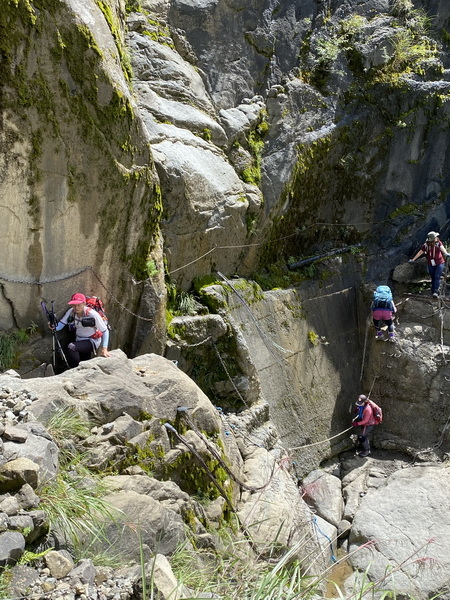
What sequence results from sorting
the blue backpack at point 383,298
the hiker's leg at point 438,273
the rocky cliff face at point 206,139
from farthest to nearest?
the hiker's leg at point 438,273
the blue backpack at point 383,298
the rocky cliff face at point 206,139

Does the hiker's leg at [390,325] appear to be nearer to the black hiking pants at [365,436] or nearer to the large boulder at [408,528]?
the black hiking pants at [365,436]

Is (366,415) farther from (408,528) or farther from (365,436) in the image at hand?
(408,528)

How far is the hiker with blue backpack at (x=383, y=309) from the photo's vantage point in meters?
11.4

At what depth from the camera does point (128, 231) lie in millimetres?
8445

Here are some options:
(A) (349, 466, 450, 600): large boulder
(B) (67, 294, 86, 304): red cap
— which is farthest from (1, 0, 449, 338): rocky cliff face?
(A) (349, 466, 450, 600): large boulder

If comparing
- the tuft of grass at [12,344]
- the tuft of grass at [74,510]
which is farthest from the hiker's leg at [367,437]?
the tuft of grass at [74,510]

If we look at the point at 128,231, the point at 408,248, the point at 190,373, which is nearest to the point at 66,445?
the point at 128,231

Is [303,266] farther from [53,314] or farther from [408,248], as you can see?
[53,314]

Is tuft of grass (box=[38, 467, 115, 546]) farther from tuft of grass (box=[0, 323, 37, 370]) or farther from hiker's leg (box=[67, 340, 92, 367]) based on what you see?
tuft of grass (box=[0, 323, 37, 370])

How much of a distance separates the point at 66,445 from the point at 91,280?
9.98ft

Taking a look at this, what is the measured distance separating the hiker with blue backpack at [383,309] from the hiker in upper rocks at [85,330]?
5698 millimetres

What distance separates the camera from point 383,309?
37.5ft

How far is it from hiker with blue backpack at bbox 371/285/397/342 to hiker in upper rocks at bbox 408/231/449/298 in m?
0.89

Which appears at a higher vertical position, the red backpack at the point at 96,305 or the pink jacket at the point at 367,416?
the red backpack at the point at 96,305
